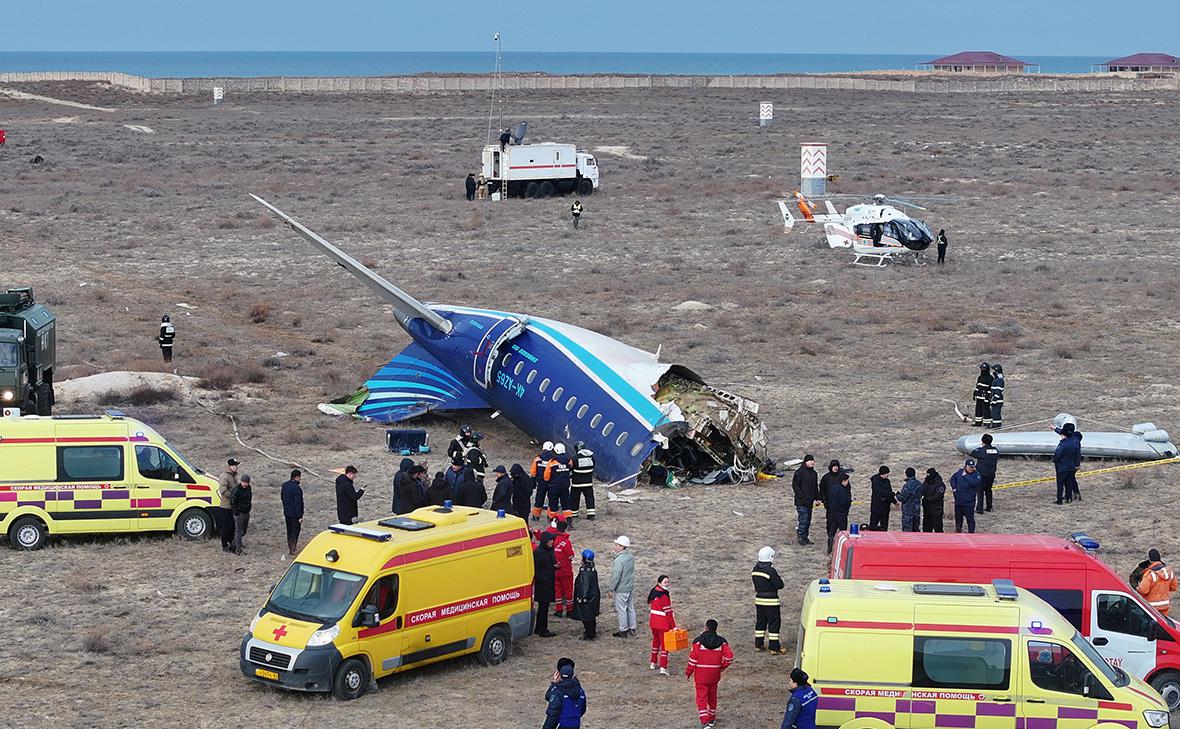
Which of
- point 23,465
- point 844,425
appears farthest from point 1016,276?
point 23,465

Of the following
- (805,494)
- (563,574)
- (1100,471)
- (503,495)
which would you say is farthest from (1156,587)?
(503,495)

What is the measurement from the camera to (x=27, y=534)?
22.0 metres

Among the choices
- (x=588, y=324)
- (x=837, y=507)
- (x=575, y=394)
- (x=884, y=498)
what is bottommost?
(x=837, y=507)

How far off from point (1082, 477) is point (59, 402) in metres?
19.8

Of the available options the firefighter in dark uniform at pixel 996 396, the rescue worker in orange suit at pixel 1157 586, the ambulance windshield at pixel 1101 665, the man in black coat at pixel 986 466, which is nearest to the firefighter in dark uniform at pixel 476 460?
the man in black coat at pixel 986 466

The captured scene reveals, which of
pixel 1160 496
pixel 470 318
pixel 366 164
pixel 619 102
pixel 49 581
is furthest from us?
pixel 619 102

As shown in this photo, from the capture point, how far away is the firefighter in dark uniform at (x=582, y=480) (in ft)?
78.9

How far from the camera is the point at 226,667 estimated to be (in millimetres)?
17719

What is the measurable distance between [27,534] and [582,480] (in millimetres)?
8315

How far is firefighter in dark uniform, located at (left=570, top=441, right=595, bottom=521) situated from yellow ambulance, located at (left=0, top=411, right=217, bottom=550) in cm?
553

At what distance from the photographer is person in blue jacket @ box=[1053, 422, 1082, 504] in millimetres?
24344

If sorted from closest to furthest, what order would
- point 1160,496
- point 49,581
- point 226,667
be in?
point 226,667 → point 49,581 → point 1160,496

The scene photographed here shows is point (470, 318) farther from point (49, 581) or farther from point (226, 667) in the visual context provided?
point (226, 667)

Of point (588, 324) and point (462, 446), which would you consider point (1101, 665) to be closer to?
point (462, 446)
